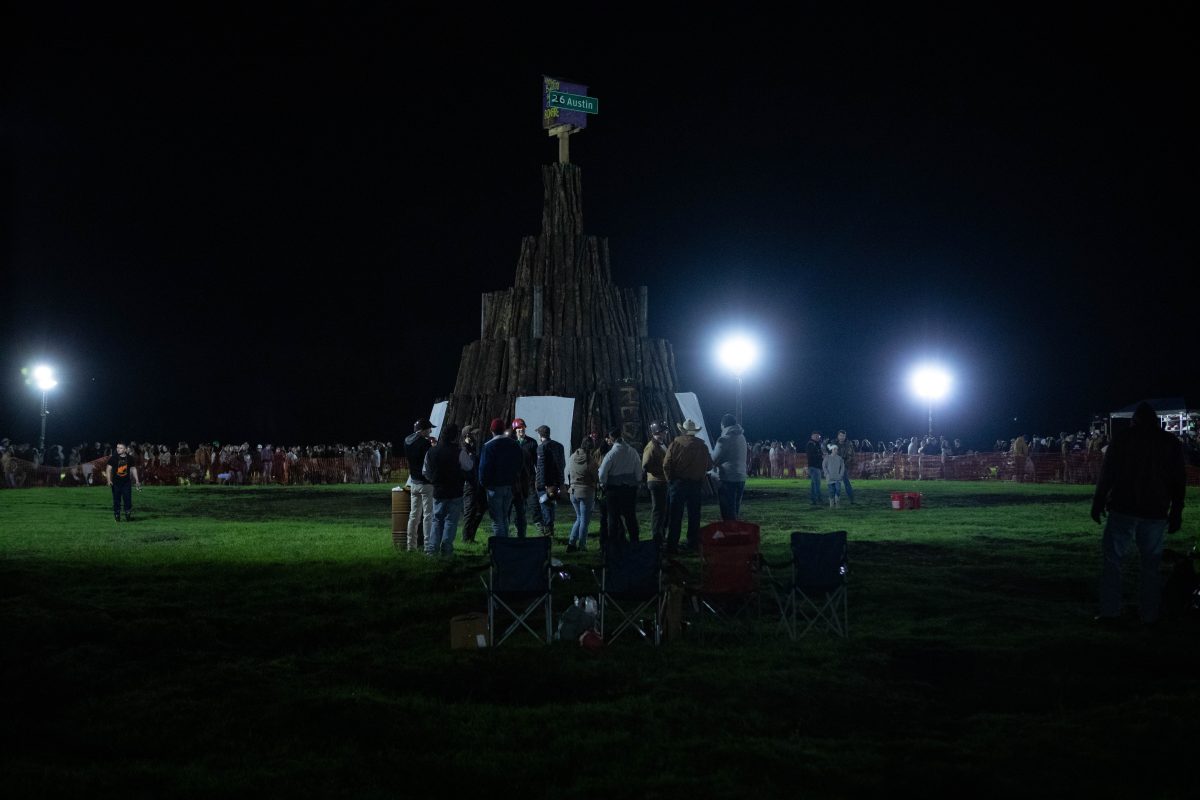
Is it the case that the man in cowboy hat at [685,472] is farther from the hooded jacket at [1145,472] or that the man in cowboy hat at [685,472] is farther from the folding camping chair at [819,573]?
the hooded jacket at [1145,472]

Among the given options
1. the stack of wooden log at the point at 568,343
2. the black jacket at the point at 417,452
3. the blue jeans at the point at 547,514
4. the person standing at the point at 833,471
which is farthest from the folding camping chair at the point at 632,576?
the stack of wooden log at the point at 568,343

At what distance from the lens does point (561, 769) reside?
615 centimetres

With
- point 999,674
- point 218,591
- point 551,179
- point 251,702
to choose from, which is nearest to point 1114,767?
point 999,674

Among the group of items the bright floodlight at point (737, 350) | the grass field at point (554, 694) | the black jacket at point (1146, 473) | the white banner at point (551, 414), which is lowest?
the grass field at point (554, 694)

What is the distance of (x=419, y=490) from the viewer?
15.4 m

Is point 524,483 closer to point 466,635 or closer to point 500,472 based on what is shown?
point 500,472

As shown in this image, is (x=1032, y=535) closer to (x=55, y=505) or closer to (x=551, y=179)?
(x=551, y=179)

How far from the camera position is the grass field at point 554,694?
599 cm

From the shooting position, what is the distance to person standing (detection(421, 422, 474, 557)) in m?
14.5

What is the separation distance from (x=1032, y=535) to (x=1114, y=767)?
41.0 ft

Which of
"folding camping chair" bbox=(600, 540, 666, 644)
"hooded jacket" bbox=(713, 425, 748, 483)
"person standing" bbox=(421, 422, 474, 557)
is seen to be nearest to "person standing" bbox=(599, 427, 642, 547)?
"hooded jacket" bbox=(713, 425, 748, 483)

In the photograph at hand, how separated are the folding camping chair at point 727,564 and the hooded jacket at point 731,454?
5.83 meters

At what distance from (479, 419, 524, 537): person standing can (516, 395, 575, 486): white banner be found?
38.4 ft

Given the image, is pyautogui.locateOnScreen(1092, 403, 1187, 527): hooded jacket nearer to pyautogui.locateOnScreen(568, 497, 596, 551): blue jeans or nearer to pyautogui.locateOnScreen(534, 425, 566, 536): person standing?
pyautogui.locateOnScreen(568, 497, 596, 551): blue jeans
